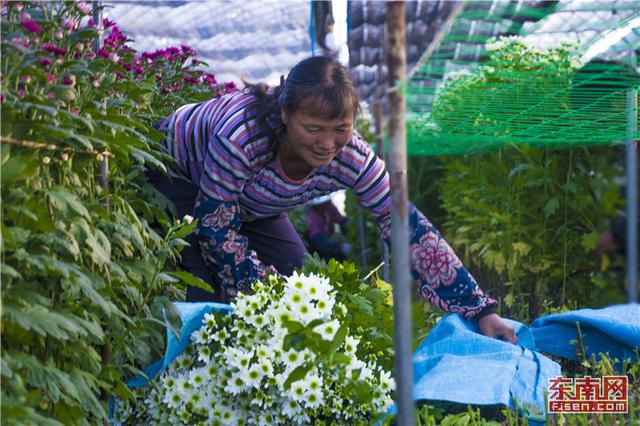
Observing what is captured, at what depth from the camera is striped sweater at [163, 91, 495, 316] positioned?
10.0 ft

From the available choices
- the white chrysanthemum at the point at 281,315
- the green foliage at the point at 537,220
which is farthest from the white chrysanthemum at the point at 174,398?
the green foliage at the point at 537,220

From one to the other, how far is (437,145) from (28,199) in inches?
153

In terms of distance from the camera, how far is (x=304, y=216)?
10008mm

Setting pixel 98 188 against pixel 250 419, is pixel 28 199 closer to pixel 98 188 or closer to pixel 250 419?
pixel 98 188

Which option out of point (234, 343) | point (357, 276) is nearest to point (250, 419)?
point (234, 343)

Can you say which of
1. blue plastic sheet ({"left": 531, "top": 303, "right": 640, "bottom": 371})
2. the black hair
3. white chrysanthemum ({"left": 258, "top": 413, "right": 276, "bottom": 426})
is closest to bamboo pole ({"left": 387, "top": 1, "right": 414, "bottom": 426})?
white chrysanthemum ({"left": 258, "top": 413, "right": 276, "bottom": 426})

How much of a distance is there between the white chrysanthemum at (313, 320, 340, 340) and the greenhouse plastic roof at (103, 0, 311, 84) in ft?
22.6

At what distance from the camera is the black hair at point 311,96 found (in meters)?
2.91

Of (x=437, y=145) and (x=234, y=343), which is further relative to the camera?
(x=437, y=145)

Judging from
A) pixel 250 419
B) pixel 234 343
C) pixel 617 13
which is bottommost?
pixel 250 419

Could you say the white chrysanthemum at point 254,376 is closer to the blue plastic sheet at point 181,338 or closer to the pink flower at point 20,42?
the blue plastic sheet at point 181,338

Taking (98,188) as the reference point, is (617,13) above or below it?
above

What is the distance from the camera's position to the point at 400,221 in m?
1.54

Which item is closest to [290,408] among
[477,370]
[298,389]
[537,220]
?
[298,389]
